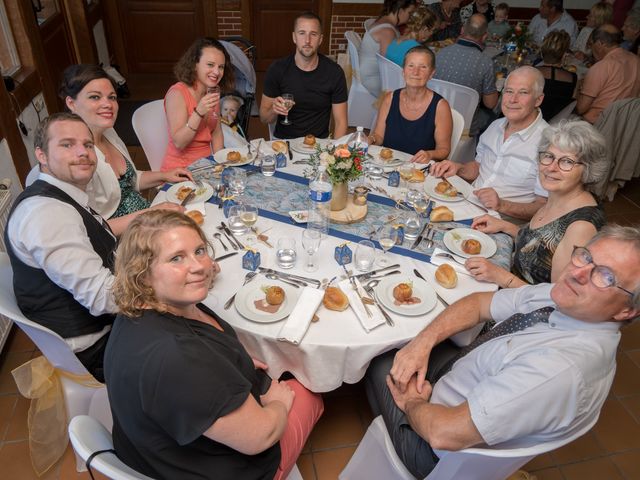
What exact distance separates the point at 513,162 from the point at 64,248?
2.24 metres

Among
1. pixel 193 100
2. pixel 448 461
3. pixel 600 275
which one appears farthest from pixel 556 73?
pixel 448 461

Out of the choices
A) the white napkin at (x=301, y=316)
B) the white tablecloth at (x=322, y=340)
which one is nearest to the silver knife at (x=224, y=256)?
the white tablecloth at (x=322, y=340)

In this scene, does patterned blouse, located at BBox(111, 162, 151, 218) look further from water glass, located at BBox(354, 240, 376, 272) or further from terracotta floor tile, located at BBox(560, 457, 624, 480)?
terracotta floor tile, located at BBox(560, 457, 624, 480)

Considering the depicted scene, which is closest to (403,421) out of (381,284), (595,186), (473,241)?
(381,284)

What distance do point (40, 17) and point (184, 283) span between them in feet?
14.5

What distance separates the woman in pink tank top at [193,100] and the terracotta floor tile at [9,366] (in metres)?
1.33

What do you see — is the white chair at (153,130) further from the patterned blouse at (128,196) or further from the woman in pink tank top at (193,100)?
the patterned blouse at (128,196)

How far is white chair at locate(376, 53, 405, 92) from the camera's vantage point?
12.8 feet

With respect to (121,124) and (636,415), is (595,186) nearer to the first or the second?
(636,415)

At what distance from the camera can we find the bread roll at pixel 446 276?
1.80 meters

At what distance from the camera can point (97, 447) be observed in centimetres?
115

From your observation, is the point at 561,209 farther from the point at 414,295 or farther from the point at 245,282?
the point at 245,282

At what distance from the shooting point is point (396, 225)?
2.08m

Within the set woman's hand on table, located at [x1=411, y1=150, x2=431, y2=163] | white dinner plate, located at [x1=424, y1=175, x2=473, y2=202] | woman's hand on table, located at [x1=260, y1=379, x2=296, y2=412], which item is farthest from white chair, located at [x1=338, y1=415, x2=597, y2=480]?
woman's hand on table, located at [x1=411, y1=150, x2=431, y2=163]
